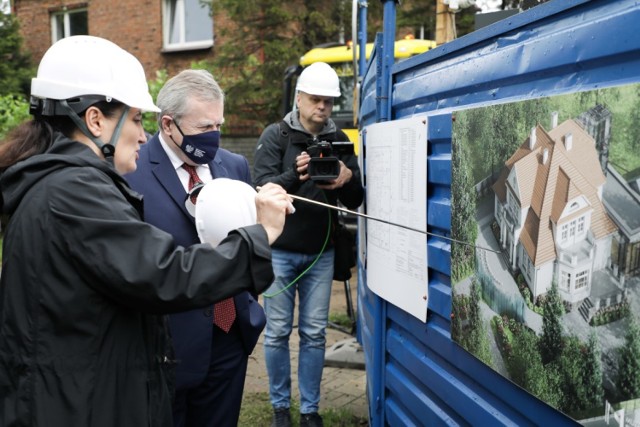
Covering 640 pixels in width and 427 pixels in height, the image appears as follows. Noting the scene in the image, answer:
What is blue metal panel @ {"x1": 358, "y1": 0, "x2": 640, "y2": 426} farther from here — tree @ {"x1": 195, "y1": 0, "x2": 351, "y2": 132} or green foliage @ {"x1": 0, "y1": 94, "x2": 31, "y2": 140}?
green foliage @ {"x1": 0, "y1": 94, "x2": 31, "y2": 140}

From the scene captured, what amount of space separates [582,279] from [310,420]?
2658mm

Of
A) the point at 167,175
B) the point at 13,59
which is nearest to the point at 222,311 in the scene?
the point at 167,175

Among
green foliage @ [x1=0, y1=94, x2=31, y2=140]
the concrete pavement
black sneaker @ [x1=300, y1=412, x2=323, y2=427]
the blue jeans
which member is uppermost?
green foliage @ [x1=0, y1=94, x2=31, y2=140]

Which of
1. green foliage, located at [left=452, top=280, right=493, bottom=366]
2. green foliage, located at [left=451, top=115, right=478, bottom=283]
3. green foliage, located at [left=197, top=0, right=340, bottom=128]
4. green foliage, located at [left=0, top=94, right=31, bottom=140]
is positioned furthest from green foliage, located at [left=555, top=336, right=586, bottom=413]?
green foliage, located at [left=0, top=94, right=31, bottom=140]

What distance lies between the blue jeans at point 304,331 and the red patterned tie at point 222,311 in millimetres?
1076

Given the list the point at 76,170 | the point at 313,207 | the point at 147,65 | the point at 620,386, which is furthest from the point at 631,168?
the point at 147,65

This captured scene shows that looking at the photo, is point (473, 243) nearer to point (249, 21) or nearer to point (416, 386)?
point (416, 386)

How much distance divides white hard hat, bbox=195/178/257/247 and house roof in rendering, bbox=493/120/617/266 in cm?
81

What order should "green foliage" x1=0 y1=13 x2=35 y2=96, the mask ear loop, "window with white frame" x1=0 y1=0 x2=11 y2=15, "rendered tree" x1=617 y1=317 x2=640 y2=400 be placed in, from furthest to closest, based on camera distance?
"window with white frame" x1=0 y1=0 x2=11 y2=15 → "green foliage" x1=0 y1=13 x2=35 y2=96 → the mask ear loop → "rendered tree" x1=617 y1=317 x2=640 y2=400

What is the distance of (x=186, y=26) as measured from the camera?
52.1 ft

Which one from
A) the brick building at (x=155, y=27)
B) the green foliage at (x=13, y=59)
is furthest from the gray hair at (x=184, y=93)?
the green foliage at (x=13, y=59)

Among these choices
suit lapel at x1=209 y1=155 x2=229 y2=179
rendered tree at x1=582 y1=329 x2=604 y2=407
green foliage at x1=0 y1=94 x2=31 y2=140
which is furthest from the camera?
green foliage at x1=0 y1=94 x2=31 y2=140

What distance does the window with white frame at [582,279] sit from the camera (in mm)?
1452

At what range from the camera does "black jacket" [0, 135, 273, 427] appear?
1.68m
